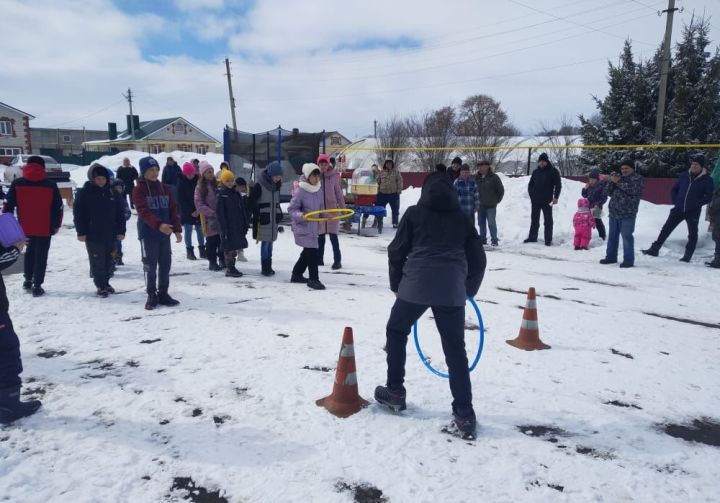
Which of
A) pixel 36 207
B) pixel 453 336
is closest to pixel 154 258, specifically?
pixel 36 207

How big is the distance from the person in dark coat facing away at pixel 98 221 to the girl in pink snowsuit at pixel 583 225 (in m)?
9.63

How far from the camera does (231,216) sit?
26.0 ft

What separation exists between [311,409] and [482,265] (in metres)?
1.71

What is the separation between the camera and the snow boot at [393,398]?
11.8 feet

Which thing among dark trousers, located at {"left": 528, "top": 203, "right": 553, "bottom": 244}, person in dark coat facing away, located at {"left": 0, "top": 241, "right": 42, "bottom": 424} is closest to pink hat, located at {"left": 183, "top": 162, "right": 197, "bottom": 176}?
person in dark coat facing away, located at {"left": 0, "top": 241, "right": 42, "bottom": 424}

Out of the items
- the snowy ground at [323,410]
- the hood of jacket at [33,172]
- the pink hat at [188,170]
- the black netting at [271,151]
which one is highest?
the black netting at [271,151]

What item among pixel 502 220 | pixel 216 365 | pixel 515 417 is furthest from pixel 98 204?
pixel 502 220

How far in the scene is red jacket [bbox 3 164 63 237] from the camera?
6.38 m

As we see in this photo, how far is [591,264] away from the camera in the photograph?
964cm

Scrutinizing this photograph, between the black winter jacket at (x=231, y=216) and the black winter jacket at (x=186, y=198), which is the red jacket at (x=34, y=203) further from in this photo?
the black winter jacket at (x=186, y=198)

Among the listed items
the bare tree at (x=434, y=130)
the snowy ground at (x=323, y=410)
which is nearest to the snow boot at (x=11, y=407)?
the snowy ground at (x=323, y=410)

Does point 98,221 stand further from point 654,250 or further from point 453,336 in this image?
point 654,250

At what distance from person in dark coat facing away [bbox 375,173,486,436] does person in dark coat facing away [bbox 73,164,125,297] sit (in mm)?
4985

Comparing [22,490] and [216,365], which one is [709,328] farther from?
[22,490]
